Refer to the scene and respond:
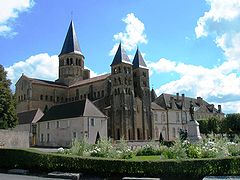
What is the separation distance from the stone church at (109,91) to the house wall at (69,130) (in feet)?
36.8

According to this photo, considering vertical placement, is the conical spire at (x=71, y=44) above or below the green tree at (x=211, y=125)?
above

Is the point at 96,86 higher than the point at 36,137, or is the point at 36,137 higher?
the point at 96,86

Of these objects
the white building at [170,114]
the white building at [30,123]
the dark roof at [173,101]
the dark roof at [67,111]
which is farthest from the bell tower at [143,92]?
the white building at [30,123]

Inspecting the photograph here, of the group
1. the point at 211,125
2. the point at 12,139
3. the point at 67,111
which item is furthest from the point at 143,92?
the point at 12,139

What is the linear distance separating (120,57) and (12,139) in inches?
1523

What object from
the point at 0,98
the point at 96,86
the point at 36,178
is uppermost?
the point at 96,86

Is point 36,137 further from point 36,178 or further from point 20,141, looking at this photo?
point 36,178

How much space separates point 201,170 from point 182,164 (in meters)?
0.74

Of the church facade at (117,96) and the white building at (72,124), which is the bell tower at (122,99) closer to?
the church facade at (117,96)

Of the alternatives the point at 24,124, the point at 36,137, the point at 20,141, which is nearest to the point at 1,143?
the point at 20,141

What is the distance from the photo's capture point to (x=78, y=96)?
7156 centimetres

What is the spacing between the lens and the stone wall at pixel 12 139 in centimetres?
2806

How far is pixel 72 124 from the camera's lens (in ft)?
151

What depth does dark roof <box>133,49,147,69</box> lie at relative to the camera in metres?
71.2
